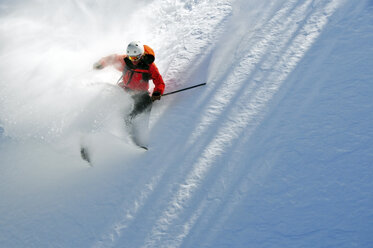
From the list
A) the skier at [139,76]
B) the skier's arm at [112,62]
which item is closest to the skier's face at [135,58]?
the skier at [139,76]

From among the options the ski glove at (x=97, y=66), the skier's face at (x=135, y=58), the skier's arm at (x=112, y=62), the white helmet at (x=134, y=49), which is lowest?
the ski glove at (x=97, y=66)

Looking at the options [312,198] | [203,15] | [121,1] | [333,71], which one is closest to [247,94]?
[333,71]

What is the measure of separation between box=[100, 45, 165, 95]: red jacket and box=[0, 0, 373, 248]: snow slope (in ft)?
1.03

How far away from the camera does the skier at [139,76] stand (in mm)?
4805

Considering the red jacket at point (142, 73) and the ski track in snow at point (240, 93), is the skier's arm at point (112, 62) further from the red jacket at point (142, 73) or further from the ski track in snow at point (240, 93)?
the ski track in snow at point (240, 93)

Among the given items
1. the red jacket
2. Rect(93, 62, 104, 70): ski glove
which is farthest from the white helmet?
Rect(93, 62, 104, 70): ski glove

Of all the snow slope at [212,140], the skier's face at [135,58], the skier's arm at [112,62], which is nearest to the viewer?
the snow slope at [212,140]

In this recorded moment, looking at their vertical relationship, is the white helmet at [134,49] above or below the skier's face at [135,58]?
above

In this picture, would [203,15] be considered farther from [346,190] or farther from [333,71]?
[346,190]

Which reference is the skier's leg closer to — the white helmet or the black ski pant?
the black ski pant

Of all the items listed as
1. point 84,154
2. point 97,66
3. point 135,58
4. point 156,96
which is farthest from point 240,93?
point 84,154

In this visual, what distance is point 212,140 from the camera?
443cm

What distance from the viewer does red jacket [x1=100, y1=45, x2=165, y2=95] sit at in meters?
4.88

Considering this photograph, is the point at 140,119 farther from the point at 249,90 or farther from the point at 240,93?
the point at 249,90
